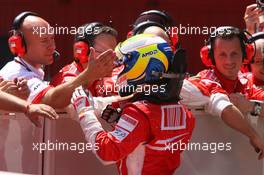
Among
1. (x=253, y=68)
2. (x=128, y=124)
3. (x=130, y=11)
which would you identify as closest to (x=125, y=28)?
(x=130, y=11)

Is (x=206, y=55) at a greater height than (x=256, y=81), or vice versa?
(x=206, y=55)

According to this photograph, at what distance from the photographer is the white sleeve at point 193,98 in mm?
3633

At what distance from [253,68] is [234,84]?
563 millimetres

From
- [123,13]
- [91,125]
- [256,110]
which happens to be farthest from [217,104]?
[123,13]

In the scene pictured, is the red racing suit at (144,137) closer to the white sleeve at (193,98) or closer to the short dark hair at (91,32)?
the white sleeve at (193,98)

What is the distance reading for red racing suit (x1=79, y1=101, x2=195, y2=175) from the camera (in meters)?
3.20

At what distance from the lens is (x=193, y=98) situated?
364 cm

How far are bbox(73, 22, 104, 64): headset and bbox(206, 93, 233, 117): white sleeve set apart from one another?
1.12 metres

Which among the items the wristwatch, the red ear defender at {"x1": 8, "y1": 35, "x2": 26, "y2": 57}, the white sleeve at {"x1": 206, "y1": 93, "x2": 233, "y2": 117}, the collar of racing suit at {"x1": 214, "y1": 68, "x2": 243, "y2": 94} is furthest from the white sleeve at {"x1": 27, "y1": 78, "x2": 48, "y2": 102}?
the wristwatch

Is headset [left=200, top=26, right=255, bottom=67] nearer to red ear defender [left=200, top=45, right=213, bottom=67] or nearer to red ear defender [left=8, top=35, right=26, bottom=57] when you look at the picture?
red ear defender [left=200, top=45, right=213, bottom=67]

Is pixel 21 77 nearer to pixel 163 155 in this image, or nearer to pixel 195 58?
pixel 163 155

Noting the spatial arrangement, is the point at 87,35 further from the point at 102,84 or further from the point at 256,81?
the point at 256,81

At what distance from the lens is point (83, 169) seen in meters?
3.58

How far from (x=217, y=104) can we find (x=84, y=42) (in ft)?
4.01
